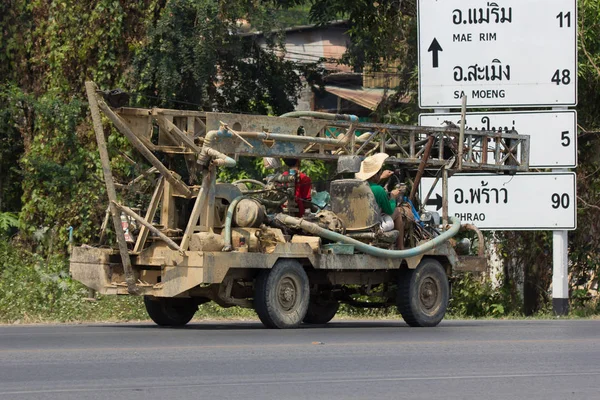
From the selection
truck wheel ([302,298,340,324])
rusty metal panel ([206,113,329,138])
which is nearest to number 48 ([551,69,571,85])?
rusty metal panel ([206,113,329,138])

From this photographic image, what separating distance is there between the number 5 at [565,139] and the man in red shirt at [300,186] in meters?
6.08

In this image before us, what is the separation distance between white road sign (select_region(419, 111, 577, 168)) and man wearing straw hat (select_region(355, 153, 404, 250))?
4618mm

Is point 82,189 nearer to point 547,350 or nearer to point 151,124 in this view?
point 151,124

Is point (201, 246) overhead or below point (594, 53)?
below

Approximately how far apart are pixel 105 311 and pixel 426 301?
519 cm

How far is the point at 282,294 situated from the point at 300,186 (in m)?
1.99

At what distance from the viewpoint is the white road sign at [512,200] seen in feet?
70.7

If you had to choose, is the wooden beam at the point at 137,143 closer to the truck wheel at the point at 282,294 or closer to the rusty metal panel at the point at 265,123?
the rusty metal panel at the point at 265,123

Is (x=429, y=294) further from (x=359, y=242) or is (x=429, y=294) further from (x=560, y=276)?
(x=560, y=276)

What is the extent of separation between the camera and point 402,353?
12.4m

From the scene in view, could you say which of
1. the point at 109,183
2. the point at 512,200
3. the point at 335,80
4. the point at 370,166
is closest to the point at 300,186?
the point at 370,166

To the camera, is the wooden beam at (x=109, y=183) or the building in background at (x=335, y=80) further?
the building in background at (x=335, y=80)

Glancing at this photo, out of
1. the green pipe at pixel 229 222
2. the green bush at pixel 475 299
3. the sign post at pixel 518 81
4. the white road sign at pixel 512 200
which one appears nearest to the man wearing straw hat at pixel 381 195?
the green pipe at pixel 229 222

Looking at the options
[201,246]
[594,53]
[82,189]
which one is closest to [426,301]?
[201,246]
